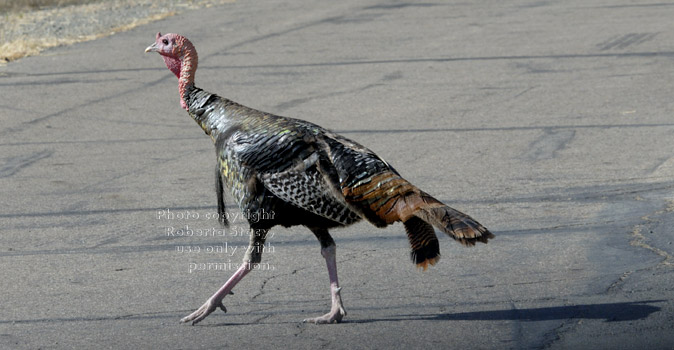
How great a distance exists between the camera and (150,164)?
377 inches

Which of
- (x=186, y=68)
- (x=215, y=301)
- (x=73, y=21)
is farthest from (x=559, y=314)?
(x=73, y=21)

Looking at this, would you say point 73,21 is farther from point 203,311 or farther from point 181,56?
point 203,311

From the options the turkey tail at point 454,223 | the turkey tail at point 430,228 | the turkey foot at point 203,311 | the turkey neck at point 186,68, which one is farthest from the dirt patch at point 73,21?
the turkey tail at point 454,223

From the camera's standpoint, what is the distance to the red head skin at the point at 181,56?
6.22 meters

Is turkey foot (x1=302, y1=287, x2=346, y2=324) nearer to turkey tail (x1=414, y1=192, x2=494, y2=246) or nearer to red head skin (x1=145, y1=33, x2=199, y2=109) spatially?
→ turkey tail (x1=414, y1=192, x2=494, y2=246)

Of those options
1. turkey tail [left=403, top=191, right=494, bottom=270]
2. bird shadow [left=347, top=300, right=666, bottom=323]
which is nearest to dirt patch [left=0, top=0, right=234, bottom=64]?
bird shadow [left=347, top=300, right=666, bottom=323]

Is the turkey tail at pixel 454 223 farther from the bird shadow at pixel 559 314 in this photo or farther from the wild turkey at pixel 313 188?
the bird shadow at pixel 559 314

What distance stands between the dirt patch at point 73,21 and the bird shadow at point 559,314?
10.6 meters

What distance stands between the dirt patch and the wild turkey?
10118 millimetres

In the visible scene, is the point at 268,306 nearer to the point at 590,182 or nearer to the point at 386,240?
the point at 386,240

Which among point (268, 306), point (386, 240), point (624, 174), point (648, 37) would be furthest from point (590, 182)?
point (648, 37)

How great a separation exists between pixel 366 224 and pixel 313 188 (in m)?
2.42

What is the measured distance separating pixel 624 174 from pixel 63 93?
706 centimetres

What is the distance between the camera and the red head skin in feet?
20.4
